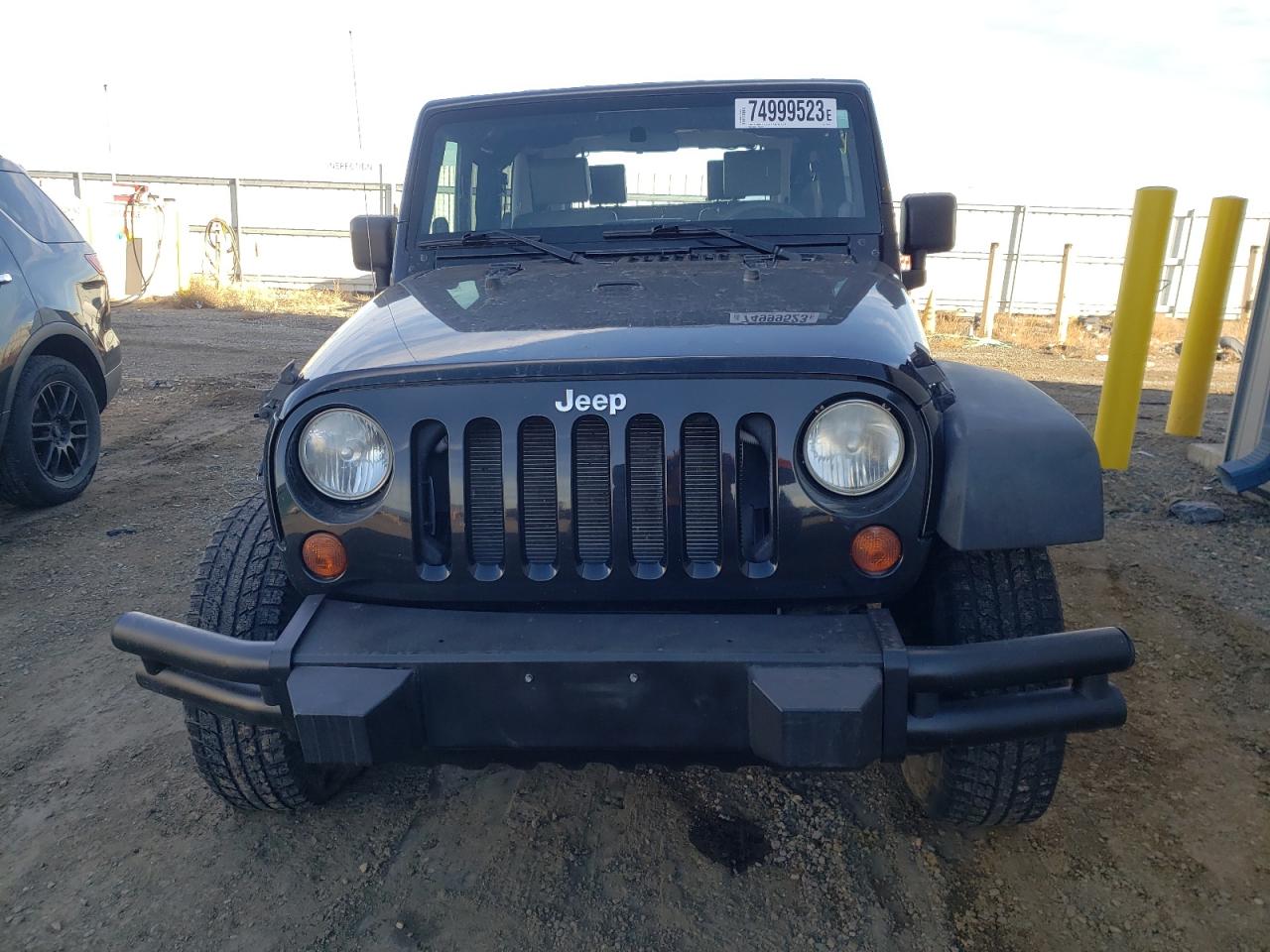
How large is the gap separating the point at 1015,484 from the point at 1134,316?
4.70 meters

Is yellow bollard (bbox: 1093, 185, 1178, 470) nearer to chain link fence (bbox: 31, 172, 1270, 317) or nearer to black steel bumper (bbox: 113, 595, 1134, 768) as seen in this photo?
black steel bumper (bbox: 113, 595, 1134, 768)

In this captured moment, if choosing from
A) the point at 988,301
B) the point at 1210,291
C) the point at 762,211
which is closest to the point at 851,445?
the point at 762,211

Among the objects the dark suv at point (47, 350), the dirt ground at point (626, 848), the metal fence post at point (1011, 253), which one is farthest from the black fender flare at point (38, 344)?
the metal fence post at point (1011, 253)

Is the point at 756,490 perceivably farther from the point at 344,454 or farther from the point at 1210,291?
the point at 1210,291

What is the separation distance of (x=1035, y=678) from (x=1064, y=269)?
46.3ft

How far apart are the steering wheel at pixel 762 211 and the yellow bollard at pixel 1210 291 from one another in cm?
481

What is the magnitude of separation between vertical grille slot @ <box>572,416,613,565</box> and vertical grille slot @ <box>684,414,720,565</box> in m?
0.17

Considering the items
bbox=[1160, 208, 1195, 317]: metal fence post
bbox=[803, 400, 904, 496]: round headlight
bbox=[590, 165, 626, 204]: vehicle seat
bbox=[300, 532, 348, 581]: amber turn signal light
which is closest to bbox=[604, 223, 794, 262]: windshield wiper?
bbox=[590, 165, 626, 204]: vehicle seat

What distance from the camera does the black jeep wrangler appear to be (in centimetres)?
182

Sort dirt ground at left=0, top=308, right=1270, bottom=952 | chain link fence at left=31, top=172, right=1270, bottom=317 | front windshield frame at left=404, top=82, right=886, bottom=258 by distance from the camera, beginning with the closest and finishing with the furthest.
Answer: dirt ground at left=0, top=308, right=1270, bottom=952
front windshield frame at left=404, top=82, right=886, bottom=258
chain link fence at left=31, top=172, right=1270, bottom=317

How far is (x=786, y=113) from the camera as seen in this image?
3188 mm

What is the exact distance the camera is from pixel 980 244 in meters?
16.6

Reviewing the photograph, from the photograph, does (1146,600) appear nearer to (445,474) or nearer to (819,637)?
(819,637)

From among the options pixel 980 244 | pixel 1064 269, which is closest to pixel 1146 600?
pixel 1064 269
